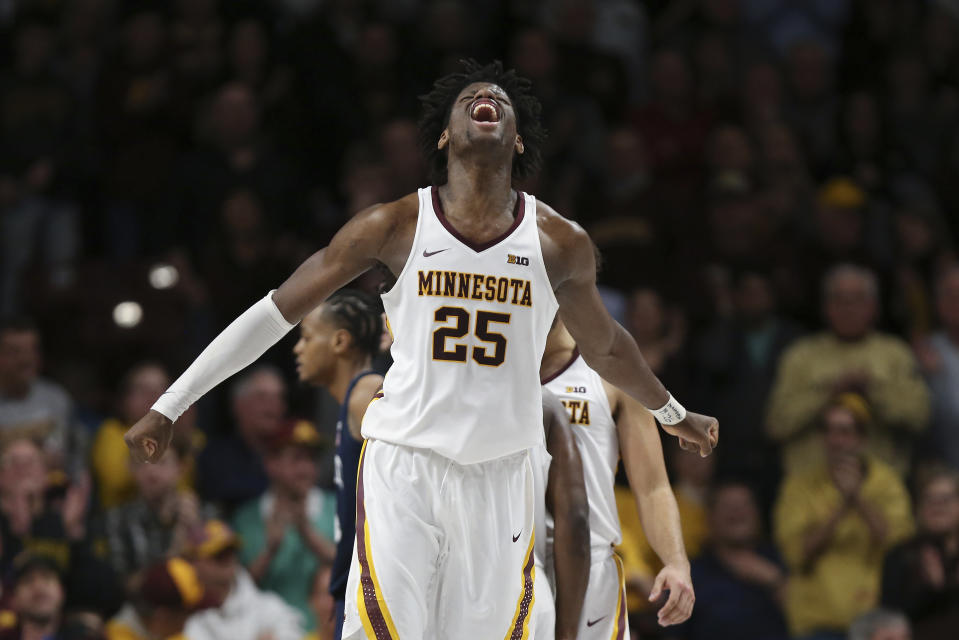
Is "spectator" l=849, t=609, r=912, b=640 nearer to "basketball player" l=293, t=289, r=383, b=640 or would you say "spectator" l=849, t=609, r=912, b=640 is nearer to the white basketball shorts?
"basketball player" l=293, t=289, r=383, b=640

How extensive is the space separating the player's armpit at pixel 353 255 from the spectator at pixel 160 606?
3204mm

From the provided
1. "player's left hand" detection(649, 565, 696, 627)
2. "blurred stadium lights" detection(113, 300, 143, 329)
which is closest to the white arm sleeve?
"player's left hand" detection(649, 565, 696, 627)

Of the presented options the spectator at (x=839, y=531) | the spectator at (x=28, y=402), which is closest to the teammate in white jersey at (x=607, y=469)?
the spectator at (x=839, y=531)

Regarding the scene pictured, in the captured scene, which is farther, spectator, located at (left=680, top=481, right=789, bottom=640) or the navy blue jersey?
spectator, located at (left=680, top=481, right=789, bottom=640)

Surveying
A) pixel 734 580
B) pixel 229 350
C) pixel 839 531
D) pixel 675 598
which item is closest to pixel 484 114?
pixel 229 350

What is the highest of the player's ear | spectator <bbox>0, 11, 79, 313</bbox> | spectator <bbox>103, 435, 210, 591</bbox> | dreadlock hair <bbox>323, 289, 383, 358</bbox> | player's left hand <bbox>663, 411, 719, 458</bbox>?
spectator <bbox>0, 11, 79, 313</bbox>

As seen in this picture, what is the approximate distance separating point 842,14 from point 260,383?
5821 millimetres

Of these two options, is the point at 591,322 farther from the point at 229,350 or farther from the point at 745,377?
the point at 745,377

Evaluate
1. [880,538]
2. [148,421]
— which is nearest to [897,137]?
[880,538]

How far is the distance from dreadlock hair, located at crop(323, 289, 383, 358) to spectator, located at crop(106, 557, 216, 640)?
2.27 m

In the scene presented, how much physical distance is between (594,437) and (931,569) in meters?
3.44

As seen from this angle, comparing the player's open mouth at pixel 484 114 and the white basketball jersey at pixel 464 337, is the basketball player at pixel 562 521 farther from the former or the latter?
the player's open mouth at pixel 484 114

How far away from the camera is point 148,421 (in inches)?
169

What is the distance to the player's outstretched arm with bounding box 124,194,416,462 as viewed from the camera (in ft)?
14.0
